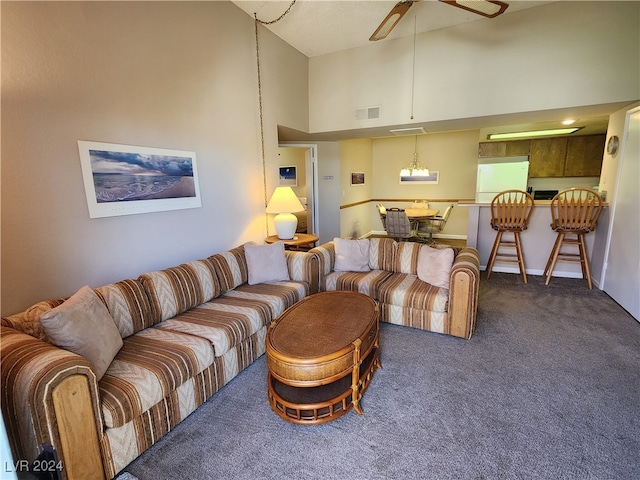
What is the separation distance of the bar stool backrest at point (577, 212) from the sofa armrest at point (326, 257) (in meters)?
2.80

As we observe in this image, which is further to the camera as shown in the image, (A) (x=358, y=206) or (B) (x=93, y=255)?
(A) (x=358, y=206)

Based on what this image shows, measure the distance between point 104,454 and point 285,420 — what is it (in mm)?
883

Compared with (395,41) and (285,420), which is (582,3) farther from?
(285,420)

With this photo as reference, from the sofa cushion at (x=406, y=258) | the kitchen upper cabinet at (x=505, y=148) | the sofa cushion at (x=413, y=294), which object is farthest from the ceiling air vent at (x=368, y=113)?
the kitchen upper cabinet at (x=505, y=148)

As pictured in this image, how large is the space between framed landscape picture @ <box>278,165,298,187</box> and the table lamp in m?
4.24

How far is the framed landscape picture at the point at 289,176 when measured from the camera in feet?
25.5

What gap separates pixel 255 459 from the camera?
156 cm

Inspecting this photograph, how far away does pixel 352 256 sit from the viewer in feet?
11.0

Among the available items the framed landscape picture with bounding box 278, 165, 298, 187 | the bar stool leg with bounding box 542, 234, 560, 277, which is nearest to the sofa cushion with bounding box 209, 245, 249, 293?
the bar stool leg with bounding box 542, 234, 560, 277

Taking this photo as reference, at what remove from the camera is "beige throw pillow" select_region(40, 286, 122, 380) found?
1.46 meters

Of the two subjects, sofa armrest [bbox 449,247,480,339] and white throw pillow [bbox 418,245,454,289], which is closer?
sofa armrest [bbox 449,247,480,339]

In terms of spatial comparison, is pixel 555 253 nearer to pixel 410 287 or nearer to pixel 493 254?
pixel 493 254

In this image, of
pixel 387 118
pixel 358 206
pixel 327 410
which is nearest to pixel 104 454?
pixel 327 410

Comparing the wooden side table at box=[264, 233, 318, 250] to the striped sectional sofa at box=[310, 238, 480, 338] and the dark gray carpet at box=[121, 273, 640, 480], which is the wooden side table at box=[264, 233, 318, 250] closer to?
the striped sectional sofa at box=[310, 238, 480, 338]
